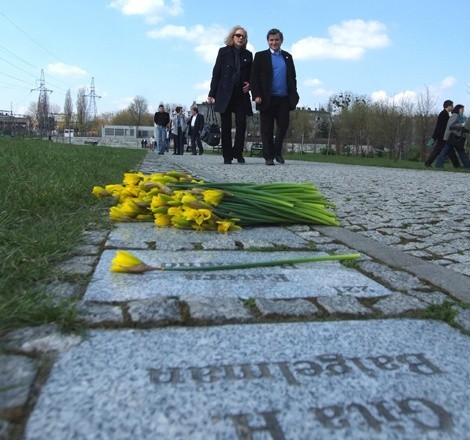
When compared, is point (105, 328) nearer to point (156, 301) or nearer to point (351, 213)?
point (156, 301)

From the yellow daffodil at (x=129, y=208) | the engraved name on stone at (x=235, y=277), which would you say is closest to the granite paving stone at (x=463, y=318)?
the engraved name on stone at (x=235, y=277)

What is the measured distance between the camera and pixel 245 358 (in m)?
1.32

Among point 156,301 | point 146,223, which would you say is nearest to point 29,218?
point 146,223

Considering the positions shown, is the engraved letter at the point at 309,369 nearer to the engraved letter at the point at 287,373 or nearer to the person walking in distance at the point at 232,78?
the engraved letter at the point at 287,373

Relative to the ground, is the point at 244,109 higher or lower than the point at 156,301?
higher

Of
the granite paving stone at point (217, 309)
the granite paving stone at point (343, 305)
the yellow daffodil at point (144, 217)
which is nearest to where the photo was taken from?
the granite paving stone at point (217, 309)

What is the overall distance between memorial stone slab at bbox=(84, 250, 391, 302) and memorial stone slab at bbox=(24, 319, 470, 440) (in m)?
0.33

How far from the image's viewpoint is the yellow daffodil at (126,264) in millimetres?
1958

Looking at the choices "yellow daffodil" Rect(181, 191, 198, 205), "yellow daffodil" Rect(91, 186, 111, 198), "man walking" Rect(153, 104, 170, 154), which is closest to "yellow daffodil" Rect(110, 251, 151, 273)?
"yellow daffodil" Rect(181, 191, 198, 205)

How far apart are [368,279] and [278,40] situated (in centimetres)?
813

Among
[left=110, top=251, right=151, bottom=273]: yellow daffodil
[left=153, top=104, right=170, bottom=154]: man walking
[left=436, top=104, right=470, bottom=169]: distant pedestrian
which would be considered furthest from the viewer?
[left=153, top=104, right=170, bottom=154]: man walking

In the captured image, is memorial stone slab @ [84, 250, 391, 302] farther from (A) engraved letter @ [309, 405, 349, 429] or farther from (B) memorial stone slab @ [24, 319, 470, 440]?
→ (A) engraved letter @ [309, 405, 349, 429]

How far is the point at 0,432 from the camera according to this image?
38.1 inches

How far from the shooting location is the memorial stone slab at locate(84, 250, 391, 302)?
183cm
